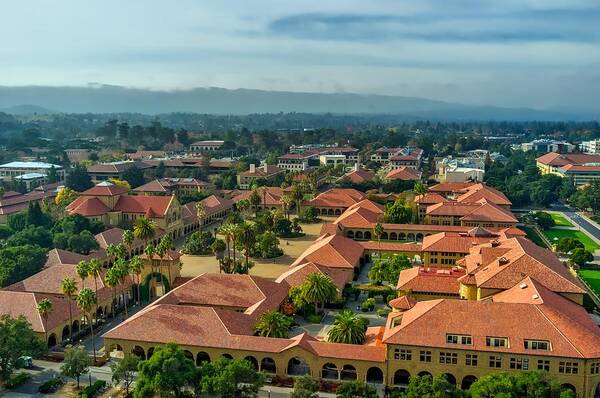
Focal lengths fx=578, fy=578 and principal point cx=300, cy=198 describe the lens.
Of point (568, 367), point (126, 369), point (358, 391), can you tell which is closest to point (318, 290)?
point (358, 391)

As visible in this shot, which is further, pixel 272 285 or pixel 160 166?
pixel 160 166

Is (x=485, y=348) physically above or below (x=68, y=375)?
above

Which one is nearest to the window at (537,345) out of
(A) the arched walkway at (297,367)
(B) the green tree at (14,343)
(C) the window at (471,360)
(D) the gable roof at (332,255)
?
(C) the window at (471,360)

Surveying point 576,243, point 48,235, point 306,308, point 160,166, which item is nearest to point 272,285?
point 306,308

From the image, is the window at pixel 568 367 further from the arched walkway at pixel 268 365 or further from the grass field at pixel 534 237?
the grass field at pixel 534 237

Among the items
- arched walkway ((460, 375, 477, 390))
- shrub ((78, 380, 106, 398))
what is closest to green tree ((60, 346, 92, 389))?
shrub ((78, 380, 106, 398))

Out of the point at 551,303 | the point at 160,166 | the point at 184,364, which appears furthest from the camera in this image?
the point at 160,166

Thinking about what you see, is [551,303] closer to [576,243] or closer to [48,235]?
[576,243]

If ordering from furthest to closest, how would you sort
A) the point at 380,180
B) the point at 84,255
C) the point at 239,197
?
the point at 380,180
the point at 239,197
the point at 84,255
